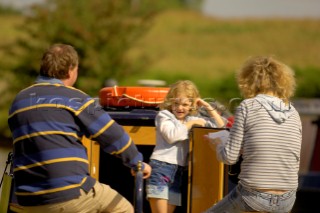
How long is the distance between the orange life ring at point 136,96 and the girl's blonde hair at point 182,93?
35 centimetres

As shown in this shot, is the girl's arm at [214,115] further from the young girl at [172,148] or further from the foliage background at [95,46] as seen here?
the foliage background at [95,46]

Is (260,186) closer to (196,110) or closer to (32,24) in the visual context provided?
(196,110)

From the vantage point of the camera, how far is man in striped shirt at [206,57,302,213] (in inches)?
201

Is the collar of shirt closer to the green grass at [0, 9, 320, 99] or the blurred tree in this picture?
the blurred tree

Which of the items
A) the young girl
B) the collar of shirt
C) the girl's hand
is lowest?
the young girl

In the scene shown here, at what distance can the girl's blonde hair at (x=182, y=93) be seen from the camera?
6.09 metres

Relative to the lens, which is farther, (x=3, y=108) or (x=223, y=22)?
(x=223, y=22)

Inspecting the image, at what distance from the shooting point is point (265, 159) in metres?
5.11

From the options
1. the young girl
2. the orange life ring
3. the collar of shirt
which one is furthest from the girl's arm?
the collar of shirt

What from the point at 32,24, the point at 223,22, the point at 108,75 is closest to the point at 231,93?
the point at 108,75

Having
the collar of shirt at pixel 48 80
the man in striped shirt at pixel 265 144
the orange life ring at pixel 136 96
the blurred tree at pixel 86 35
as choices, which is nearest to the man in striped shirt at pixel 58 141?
the collar of shirt at pixel 48 80

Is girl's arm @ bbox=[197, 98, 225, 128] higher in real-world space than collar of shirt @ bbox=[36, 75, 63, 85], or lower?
lower

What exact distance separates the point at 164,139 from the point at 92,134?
118 centimetres

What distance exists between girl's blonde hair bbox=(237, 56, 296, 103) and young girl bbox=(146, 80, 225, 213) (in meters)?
0.83
